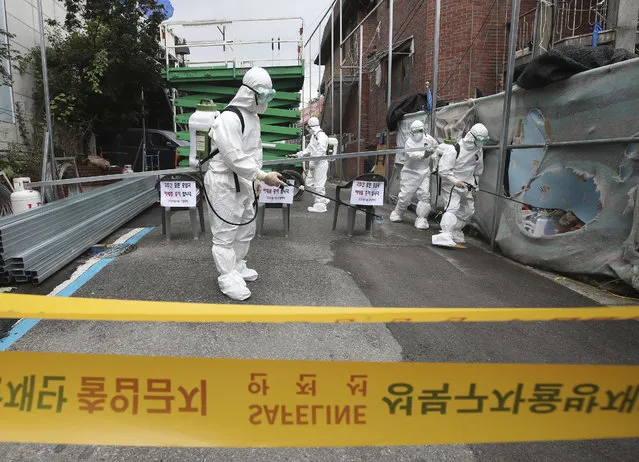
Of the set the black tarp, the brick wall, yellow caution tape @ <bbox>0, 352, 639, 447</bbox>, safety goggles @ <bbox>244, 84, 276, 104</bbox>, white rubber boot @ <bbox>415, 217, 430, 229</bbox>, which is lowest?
white rubber boot @ <bbox>415, 217, 430, 229</bbox>

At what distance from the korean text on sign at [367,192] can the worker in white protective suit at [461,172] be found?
1.04 m

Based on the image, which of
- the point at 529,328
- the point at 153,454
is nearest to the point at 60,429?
the point at 153,454

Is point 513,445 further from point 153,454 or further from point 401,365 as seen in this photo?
point 153,454

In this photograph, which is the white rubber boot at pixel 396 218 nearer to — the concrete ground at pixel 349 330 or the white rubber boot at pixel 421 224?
the white rubber boot at pixel 421 224

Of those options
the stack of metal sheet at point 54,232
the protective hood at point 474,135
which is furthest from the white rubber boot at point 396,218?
the stack of metal sheet at point 54,232

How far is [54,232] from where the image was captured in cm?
489

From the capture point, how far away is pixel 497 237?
19.8 feet

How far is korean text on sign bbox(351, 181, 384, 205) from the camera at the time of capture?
6.96 metres

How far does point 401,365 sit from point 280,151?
924cm

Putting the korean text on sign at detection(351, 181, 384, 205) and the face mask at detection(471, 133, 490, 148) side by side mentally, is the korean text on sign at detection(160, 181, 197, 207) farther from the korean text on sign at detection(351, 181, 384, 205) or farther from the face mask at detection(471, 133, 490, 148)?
the face mask at detection(471, 133, 490, 148)

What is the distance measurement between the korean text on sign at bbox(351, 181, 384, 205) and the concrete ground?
1283 mm

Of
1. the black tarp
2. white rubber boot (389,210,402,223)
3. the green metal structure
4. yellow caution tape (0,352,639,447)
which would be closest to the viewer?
yellow caution tape (0,352,639,447)

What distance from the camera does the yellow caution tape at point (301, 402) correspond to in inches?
58.4

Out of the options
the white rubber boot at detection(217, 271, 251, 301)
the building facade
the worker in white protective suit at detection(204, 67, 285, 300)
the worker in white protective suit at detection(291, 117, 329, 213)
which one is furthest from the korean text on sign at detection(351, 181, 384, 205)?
the white rubber boot at detection(217, 271, 251, 301)
